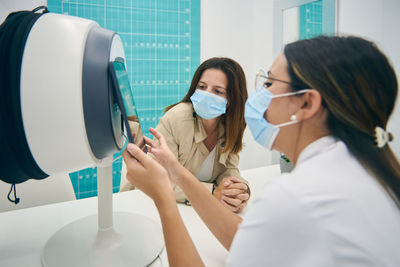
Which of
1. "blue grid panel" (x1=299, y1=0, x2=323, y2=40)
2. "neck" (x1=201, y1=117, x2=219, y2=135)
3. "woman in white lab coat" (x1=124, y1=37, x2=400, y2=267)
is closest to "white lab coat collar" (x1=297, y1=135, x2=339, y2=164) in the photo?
"woman in white lab coat" (x1=124, y1=37, x2=400, y2=267)

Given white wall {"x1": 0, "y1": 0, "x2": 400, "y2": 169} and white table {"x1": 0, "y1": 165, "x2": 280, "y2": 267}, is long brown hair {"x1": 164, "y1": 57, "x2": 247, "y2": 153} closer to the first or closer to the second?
white table {"x1": 0, "y1": 165, "x2": 280, "y2": 267}

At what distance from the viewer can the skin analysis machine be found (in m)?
0.65

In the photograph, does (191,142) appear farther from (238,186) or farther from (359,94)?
(359,94)

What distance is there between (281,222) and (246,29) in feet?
10.2

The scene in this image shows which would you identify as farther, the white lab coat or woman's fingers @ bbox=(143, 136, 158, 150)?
woman's fingers @ bbox=(143, 136, 158, 150)

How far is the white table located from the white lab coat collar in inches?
18.3

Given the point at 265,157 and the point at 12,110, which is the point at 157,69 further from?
the point at 12,110

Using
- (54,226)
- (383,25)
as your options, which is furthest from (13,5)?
(383,25)

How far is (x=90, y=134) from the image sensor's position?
0.73 m

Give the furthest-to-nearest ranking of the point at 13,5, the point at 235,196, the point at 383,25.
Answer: the point at 13,5
the point at 383,25
the point at 235,196

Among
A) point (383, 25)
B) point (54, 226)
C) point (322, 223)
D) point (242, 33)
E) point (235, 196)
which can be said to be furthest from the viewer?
point (242, 33)

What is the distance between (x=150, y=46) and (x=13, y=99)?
7.60ft

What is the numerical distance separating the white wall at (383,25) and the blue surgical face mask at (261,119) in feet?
4.71

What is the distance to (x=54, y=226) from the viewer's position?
3.55 feet
